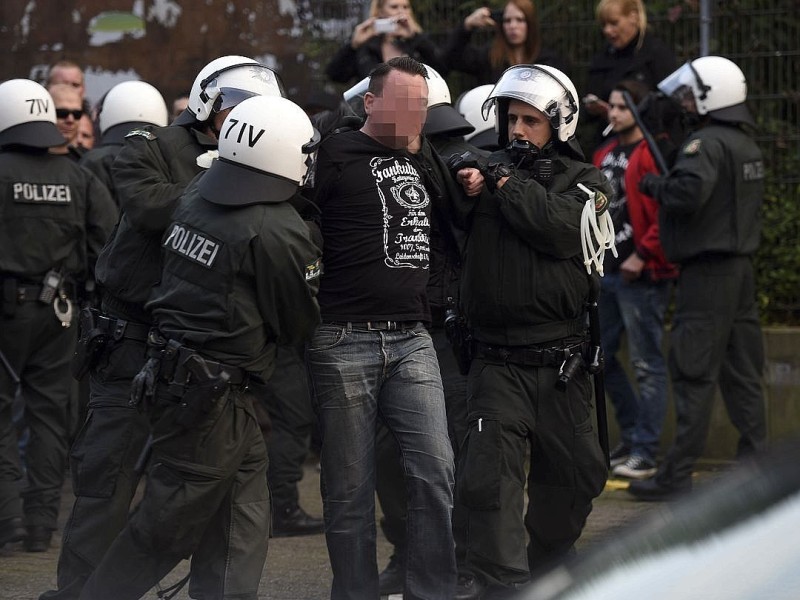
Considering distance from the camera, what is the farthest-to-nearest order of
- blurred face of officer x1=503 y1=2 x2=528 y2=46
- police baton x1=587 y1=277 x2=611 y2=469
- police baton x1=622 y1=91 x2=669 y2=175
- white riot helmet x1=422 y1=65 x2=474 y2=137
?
blurred face of officer x1=503 y1=2 x2=528 y2=46 → police baton x1=622 y1=91 x2=669 y2=175 → white riot helmet x1=422 y1=65 x2=474 y2=137 → police baton x1=587 y1=277 x2=611 y2=469

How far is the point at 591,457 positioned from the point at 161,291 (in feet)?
5.44

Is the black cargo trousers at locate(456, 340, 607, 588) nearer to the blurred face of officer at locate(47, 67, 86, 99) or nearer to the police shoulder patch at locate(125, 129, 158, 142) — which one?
the police shoulder patch at locate(125, 129, 158, 142)

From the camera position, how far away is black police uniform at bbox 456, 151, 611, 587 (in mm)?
5270

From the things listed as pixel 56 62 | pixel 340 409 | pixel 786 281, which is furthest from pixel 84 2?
pixel 340 409

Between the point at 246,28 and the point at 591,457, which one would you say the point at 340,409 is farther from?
the point at 246,28

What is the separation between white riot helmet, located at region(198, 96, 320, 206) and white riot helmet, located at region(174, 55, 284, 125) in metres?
0.48

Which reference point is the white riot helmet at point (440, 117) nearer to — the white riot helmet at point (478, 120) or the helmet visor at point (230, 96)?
the white riot helmet at point (478, 120)

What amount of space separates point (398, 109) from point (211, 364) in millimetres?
1182

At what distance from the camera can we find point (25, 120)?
6938 millimetres

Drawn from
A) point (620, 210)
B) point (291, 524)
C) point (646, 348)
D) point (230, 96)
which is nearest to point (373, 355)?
point (230, 96)

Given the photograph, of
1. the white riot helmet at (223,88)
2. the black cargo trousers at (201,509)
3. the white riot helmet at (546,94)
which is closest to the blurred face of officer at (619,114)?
the white riot helmet at (546,94)

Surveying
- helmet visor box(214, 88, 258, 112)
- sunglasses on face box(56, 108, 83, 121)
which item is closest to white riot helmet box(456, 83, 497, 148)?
helmet visor box(214, 88, 258, 112)

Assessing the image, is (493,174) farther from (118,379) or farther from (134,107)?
(134,107)

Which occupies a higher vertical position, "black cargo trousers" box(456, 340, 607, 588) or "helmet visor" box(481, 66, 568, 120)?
"helmet visor" box(481, 66, 568, 120)
